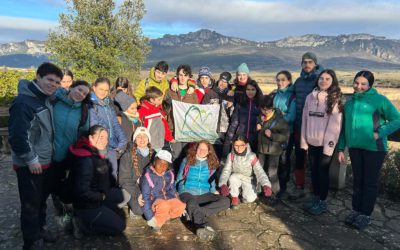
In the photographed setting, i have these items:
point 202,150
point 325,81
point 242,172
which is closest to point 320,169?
point 242,172

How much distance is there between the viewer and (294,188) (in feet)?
21.5

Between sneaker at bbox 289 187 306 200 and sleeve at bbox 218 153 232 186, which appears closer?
sleeve at bbox 218 153 232 186

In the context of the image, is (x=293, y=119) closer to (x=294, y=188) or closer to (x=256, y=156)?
(x=256, y=156)

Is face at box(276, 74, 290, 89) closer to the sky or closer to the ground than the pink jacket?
closer to the sky

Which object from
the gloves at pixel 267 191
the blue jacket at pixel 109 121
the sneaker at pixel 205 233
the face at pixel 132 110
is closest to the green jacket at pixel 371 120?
the gloves at pixel 267 191

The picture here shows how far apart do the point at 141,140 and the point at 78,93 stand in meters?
1.37

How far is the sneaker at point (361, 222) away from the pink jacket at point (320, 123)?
104 centimetres

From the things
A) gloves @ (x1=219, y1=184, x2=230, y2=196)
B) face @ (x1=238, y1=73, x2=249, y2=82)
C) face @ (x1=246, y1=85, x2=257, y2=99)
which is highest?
face @ (x1=238, y1=73, x2=249, y2=82)

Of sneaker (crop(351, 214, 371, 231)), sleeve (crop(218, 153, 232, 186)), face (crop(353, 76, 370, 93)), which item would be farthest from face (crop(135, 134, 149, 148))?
sneaker (crop(351, 214, 371, 231))

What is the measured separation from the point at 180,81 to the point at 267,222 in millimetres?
3092

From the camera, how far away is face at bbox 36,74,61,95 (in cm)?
374

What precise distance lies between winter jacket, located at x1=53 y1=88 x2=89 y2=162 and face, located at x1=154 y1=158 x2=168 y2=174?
51.1 inches

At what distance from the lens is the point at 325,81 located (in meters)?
5.04

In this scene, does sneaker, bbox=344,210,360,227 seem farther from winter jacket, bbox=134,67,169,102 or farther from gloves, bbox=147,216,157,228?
winter jacket, bbox=134,67,169,102
